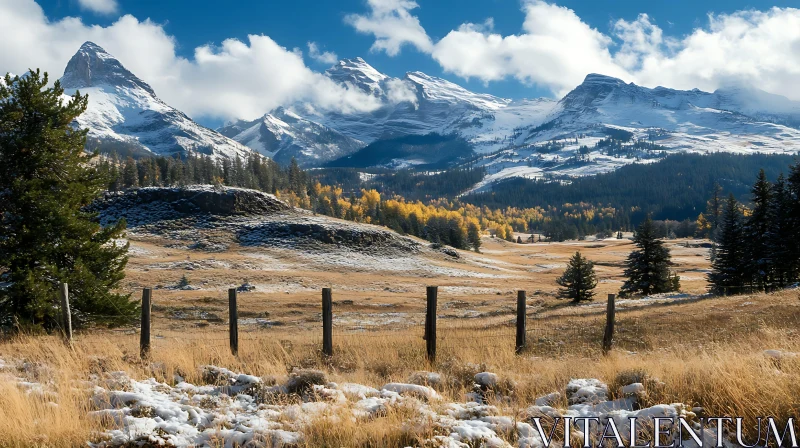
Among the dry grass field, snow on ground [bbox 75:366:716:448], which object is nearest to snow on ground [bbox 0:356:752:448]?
snow on ground [bbox 75:366:716:448]

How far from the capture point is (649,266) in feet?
144

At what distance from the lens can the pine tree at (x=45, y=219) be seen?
15.3 metres

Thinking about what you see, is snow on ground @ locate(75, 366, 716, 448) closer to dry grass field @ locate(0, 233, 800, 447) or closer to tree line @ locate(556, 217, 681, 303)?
dry grass field @ locate(0, 233, 800, 447)

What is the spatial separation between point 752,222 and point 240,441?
4615 centimetres

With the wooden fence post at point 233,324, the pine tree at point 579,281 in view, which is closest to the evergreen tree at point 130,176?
the pine tree at point 579,281

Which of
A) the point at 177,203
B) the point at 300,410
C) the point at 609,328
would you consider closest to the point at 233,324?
the point at 300,410

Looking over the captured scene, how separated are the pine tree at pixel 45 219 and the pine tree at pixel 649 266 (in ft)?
140

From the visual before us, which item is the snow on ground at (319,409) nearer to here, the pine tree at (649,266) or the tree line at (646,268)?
the tree line at (646,268)

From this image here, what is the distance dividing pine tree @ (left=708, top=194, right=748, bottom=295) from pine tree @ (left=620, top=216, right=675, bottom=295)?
12.6 feet

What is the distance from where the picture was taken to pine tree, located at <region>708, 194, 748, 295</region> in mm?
39500

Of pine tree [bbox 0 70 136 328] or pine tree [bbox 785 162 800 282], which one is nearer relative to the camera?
pine tree [bbox 0 70 136 328]

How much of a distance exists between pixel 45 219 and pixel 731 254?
159 ft

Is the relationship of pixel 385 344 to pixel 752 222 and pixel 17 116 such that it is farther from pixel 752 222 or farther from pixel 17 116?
pixel 752 222

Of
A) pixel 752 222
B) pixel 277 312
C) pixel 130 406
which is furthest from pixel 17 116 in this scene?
pixel 752 222
